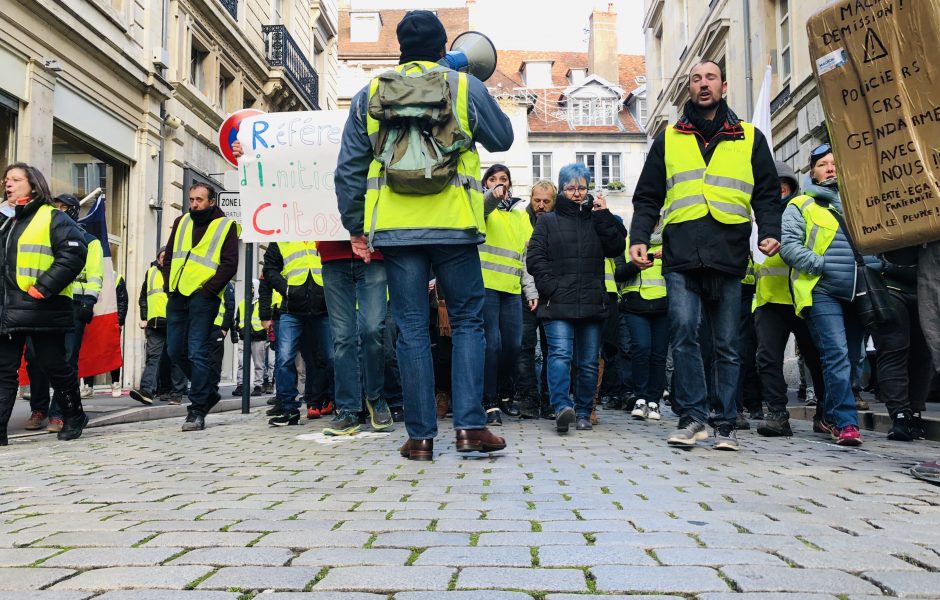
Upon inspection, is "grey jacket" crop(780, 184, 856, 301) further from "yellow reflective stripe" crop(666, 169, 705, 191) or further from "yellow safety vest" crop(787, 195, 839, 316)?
"yellow reflective stripe" crop(666, 169, 705, 191)

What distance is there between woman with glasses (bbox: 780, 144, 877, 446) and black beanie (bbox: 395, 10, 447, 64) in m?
2.74

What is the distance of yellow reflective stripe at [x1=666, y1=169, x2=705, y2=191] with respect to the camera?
5359 mm

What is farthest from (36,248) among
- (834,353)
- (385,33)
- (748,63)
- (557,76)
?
(557,76)

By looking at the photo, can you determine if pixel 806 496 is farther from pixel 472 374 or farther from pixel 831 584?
pixel 472 374

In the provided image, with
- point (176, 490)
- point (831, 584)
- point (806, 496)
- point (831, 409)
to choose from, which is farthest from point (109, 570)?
point (831, 409)

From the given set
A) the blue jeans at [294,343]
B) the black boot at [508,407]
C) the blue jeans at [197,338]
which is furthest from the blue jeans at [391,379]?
the black boot at [508,407]

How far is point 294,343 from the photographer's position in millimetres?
7484

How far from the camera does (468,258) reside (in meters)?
4.66

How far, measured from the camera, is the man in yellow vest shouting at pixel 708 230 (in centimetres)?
527

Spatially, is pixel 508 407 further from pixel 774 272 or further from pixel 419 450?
Answer: pixel 419 450

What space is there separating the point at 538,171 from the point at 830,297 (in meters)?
39.6

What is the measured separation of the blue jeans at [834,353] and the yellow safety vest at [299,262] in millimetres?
3671

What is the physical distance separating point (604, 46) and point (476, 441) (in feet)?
156

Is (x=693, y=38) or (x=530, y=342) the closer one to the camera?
(x=530, y=342)
